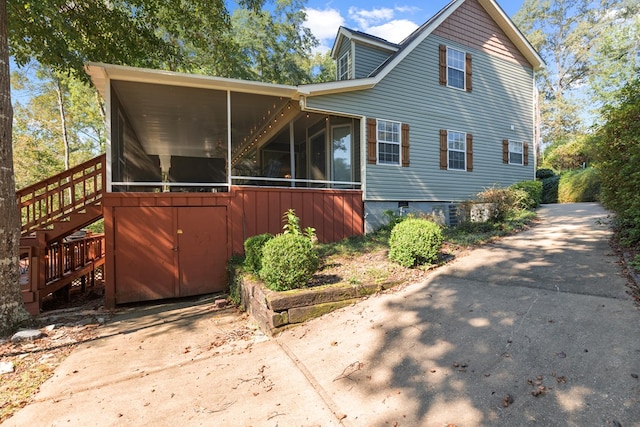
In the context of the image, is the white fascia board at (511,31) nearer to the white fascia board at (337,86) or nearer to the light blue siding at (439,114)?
the light blue siding at (439,114)

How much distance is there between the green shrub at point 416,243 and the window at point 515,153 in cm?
872

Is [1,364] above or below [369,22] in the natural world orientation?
below

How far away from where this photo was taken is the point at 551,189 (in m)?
14.5

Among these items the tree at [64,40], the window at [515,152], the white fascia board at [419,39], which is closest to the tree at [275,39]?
the tree at [64,40]

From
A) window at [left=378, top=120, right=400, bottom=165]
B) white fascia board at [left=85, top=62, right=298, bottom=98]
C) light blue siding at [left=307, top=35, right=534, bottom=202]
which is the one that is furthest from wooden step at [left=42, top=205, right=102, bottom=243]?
window at [left=378, top=120, right=400, bottom=165]

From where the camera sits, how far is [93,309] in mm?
6328

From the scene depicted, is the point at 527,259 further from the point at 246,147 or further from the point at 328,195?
the point at 246,147

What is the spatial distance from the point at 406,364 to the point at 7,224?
5998 millimetres

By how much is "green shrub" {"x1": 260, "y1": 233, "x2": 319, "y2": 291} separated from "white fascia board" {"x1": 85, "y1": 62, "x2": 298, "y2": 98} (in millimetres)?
4164

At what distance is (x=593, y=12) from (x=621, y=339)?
3166cm

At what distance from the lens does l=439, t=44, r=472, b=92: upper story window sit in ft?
34.6

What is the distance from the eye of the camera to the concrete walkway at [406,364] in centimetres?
235

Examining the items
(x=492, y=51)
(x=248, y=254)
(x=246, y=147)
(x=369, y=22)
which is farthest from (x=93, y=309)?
(x=369, y=22)

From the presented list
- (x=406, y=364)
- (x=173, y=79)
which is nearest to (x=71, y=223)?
(x=173, y=79)
